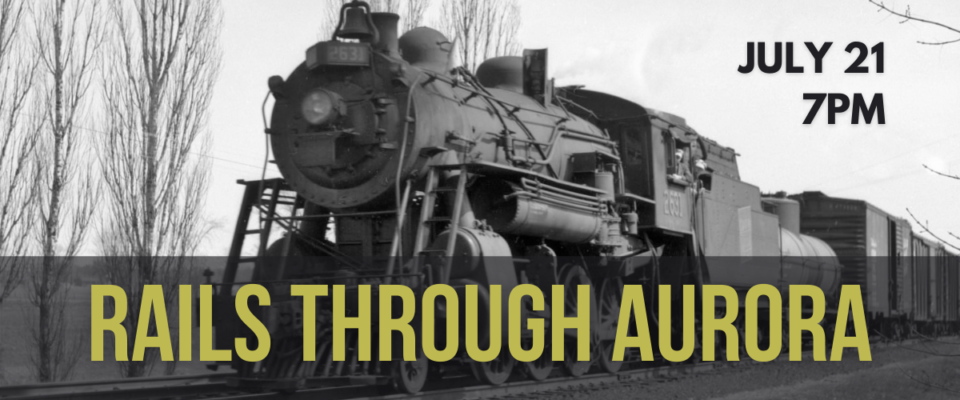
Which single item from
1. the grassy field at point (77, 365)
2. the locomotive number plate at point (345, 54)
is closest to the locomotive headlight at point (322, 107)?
the locomotive number plate at point (345, 54)

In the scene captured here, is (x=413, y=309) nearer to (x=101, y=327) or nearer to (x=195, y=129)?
(x=101, y=327)

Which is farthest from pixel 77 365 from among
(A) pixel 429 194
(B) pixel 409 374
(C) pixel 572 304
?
(A) pixel 429 194

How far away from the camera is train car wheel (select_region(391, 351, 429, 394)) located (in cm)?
905

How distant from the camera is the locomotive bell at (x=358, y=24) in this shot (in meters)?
10.0

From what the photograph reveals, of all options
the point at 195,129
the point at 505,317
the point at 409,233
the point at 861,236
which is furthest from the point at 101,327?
the point at 861,236

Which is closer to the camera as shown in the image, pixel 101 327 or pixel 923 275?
pixel 101 327

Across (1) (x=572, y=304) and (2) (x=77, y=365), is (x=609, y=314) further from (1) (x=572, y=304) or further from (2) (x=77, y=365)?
(2) (x=77, y=365)

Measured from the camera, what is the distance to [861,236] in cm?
2167

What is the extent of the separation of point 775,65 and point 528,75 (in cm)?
369

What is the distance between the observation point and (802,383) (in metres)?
12.0

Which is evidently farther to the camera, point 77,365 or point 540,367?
point 77,365

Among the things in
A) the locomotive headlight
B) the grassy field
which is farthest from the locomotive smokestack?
the grassy field

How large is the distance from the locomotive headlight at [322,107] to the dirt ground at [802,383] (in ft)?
12.2

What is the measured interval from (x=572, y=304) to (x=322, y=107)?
3767 mm
